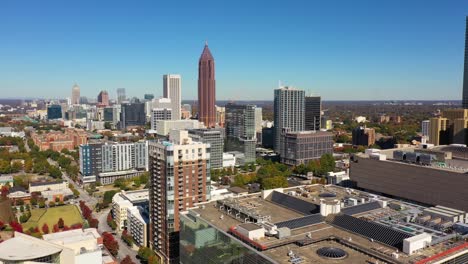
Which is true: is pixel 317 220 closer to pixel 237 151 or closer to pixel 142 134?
pixel 237 151

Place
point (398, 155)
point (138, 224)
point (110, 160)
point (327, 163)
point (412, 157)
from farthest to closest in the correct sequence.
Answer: point (110, 160) < point (327, 163) < point (398, 155) < point (412, 157) < point (138, 224)

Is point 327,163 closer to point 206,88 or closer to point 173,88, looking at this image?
point 206,88

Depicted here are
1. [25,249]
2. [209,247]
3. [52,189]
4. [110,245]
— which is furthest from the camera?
[52,189]

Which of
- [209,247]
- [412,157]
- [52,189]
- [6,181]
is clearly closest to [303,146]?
[412,157]

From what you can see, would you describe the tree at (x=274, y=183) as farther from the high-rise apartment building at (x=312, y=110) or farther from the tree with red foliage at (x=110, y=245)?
the high-rise apartment building at (x=312, y=110)

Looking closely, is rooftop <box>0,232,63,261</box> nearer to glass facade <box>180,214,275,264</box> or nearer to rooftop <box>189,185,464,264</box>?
glass facade <box>180,214,275,264</box>

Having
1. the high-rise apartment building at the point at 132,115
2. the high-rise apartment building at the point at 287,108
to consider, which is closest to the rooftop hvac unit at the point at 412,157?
the high-rise apartment building at the point at 287,108
